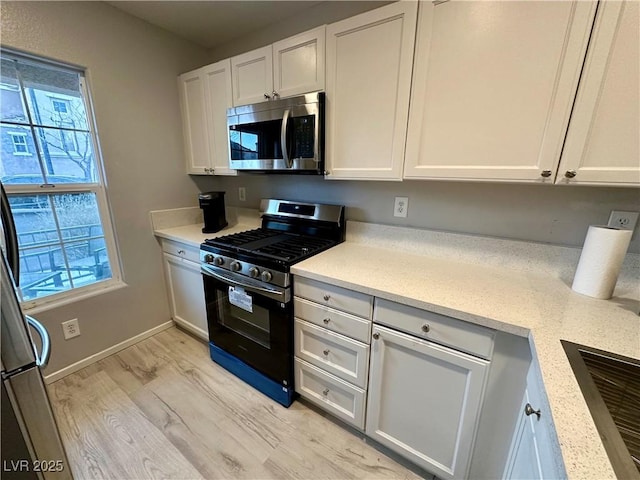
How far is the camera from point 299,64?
4.83ft

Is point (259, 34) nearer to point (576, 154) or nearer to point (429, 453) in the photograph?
point (576, 154)

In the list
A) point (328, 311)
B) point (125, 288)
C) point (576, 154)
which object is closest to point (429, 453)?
point (328, 311)

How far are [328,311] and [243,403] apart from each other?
90cm

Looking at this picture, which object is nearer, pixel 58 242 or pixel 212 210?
pixel 58 242

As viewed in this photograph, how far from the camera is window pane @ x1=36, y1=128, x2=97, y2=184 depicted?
1.62 meters

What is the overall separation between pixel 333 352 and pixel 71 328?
182 cm

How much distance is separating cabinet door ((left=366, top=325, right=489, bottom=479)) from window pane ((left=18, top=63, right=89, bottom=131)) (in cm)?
226

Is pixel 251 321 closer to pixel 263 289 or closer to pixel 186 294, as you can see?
pixel 263 289

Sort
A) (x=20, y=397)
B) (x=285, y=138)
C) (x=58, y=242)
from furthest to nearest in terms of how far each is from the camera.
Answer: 1. (x=58, y=242)
2. (x=285, y=138)
3. (x=20, y=397)

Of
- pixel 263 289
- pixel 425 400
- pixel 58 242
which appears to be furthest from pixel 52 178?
pixel 425 400

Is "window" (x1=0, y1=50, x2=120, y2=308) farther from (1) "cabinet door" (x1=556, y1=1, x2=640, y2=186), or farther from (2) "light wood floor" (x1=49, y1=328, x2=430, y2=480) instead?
(1) "cabinet door" (x1=556, y1=1, x2=640, y2=186)

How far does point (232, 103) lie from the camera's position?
1.81 meters

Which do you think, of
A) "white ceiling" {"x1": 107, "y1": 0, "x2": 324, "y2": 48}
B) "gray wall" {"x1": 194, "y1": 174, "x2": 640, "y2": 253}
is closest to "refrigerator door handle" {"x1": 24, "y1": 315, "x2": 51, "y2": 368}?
"gray wall" {"x1": 194, "y1": 174, "x2": 640, "y2": 253}

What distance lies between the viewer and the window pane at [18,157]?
1.48 m
